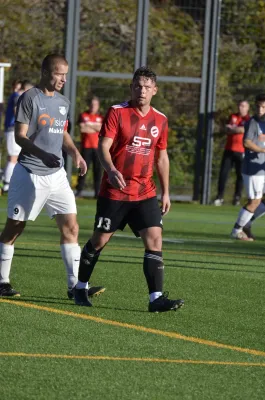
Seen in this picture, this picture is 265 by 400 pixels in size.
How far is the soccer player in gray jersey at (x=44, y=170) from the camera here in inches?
400

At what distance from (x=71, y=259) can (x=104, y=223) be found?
73cm

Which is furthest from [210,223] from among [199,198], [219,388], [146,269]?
[219,388]

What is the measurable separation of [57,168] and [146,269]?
4.02 ft

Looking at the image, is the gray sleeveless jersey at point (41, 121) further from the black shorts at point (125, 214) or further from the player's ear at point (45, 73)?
the black shorts at point (125, 214)

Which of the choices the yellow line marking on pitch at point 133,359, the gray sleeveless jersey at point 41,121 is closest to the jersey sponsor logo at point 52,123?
the gray sleeveless jersey at point 41,121

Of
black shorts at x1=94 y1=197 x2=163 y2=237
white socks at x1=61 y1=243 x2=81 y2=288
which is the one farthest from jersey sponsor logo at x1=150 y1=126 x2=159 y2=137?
white socks at x1=61 y1=243 x2=81 y2=288

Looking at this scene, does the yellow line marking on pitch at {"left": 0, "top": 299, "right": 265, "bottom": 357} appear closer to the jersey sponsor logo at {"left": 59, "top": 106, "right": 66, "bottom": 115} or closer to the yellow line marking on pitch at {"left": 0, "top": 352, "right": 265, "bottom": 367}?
the yellow line marking on pitch at {"left": 0, "top": 352, "right": 265, "bottom": 367}

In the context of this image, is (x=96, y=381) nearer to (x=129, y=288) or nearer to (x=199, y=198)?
(x=129, y=288)

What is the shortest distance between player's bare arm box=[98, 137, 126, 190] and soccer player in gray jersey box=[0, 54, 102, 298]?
1.51ft

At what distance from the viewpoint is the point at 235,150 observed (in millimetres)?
25969

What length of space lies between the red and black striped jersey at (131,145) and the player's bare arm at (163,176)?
0.14m

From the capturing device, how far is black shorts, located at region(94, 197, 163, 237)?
32.6ft

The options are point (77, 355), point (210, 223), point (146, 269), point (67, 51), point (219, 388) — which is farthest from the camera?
point (67, 51)

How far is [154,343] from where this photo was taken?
8391 mm
